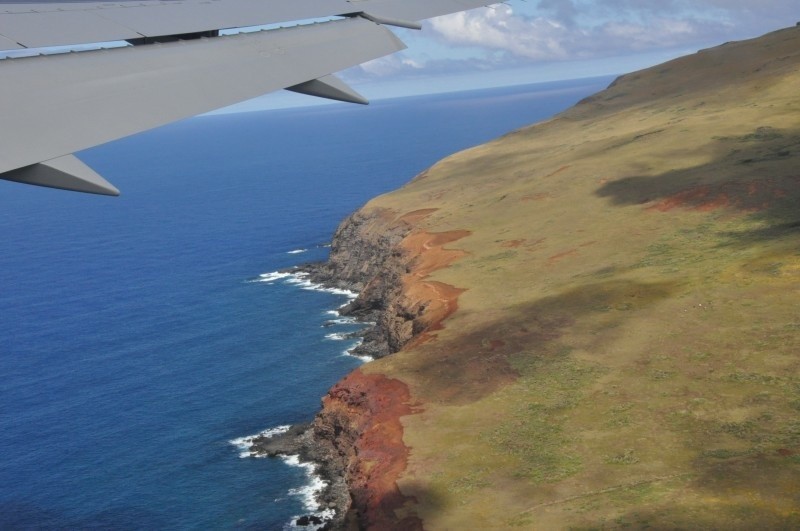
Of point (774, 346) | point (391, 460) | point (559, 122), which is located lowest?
point (391, 460)

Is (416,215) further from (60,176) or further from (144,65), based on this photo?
(60,176)

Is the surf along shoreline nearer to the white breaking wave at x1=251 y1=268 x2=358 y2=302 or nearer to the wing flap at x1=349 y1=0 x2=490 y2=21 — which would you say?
the white breaking wave at x1=251 y1=268 x2=358 y2=302

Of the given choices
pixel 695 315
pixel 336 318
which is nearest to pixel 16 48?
pixel 695 315

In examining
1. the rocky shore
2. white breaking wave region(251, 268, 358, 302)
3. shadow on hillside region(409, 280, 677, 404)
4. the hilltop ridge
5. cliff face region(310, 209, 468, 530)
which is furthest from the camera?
white breaking wave region(251, 268, 358, 302)

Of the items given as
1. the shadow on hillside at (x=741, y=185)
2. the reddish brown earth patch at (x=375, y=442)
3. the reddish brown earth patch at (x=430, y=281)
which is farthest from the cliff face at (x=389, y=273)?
the shadow on hillside at (x=741, y=185)

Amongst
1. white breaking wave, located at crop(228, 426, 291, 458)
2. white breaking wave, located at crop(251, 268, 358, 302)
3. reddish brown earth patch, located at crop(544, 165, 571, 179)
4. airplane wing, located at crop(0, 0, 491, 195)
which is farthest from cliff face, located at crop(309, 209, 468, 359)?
airplane wing, located at crop(0, 0, 491, 195)

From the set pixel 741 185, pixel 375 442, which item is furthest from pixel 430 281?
pixel 375 442

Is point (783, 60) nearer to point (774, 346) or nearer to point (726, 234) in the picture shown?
point (726, 234)
